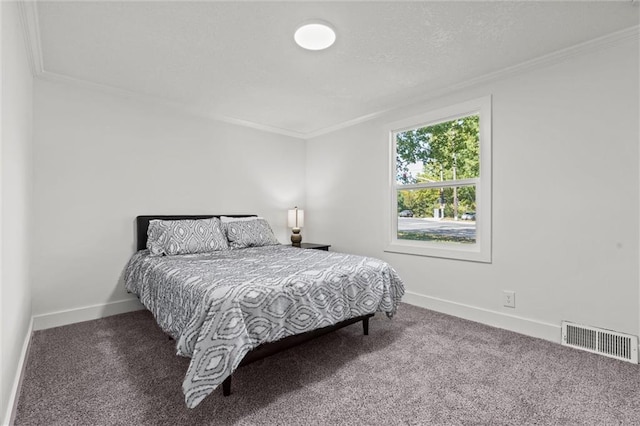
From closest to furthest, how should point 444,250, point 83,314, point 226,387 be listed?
point 226,387 → point 83,314 → point 444,250

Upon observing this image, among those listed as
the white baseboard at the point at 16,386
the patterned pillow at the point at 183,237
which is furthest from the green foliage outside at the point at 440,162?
the white baseboard at the point at 16,386

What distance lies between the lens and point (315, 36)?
222cm

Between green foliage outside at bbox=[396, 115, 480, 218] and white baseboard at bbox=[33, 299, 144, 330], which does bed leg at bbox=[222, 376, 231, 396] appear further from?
green foliage outside at bbox=[396, 115, 480, 218]

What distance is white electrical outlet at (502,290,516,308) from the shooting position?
2.75 meters

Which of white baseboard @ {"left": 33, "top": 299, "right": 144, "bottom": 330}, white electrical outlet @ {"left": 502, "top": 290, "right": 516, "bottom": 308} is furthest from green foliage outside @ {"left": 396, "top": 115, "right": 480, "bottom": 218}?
white baseboard @ {"left": 33, "top": 299, "right": 144, "bottom": 330}

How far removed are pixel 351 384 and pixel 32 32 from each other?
10.2 feet

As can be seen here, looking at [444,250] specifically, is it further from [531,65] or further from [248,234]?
[248,234]

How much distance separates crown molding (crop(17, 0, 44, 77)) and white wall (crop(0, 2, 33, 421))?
0.08 metres

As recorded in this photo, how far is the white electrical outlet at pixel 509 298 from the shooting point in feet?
9.02

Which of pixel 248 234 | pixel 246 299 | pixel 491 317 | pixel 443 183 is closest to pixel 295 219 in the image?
pixel 248 234

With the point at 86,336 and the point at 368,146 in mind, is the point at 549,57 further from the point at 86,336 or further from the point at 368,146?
the point at 86,336

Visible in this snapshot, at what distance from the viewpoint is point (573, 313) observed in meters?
2.44

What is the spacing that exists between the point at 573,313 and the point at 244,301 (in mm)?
2497

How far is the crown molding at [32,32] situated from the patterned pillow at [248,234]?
2112mm
